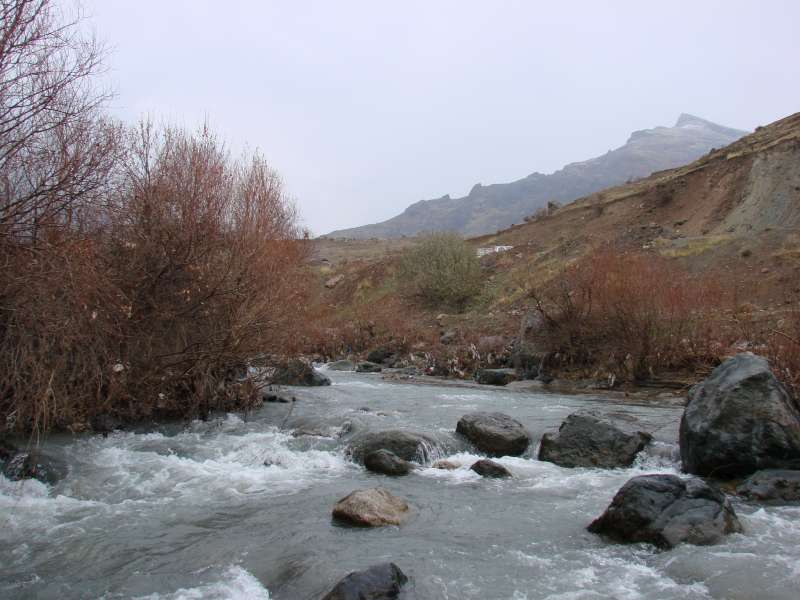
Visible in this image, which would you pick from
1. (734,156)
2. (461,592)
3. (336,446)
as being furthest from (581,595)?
(734,156)

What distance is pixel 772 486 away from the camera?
24.4ft

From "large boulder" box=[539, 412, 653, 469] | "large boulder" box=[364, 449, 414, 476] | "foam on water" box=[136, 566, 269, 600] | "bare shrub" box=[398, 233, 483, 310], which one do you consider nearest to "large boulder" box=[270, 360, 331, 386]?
"large boulder" box=[364, 449, 414, 476]

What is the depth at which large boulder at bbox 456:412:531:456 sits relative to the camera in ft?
33.1

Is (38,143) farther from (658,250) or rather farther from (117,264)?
(658,250)

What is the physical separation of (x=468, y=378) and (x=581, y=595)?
14.7 meters

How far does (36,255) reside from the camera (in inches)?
291

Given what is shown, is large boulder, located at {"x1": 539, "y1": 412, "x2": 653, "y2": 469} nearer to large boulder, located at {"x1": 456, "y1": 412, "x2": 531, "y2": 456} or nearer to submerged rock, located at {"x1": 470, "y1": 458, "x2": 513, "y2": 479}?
large boulder, located at {"x1": 456, "y1": 412, "x2": 531, "y2": 456}

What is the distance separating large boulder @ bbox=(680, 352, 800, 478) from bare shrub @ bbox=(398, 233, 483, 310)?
23.6m

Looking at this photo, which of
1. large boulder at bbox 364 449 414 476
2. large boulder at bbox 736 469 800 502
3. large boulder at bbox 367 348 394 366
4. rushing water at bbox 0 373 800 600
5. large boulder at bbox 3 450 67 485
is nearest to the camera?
rushing water at bbox 0 373 800 600

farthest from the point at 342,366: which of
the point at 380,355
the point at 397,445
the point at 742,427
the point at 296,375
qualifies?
the point at 742,427

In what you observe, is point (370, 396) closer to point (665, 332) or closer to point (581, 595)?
point (665, 332)

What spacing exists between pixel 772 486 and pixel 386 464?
4.80 m

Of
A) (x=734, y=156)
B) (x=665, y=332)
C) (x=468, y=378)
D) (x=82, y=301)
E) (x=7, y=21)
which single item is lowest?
(x=468, y=378)

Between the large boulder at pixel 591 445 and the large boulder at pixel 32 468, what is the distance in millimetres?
6857
